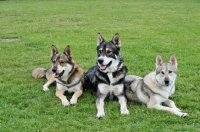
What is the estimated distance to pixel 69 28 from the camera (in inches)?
729

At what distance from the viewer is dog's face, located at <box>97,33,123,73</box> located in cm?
726

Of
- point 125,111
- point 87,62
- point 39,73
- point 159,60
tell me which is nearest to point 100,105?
point 125,111

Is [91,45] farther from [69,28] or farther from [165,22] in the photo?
[165,22]

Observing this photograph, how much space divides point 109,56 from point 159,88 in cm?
132

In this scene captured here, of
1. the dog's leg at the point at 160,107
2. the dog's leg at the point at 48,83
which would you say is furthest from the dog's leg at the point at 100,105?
the dog's leg at the point at 48,83

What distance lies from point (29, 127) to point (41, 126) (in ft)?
0.75

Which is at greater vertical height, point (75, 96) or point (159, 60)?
point (159, 60)

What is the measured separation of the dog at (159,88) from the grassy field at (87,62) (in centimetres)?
20

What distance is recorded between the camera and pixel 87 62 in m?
11.2

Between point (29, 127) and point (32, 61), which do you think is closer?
point (29, 127)

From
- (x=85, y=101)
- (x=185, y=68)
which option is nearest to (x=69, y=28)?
(x=185, y=68)

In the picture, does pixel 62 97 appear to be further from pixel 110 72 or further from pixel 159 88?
pixel 159 88

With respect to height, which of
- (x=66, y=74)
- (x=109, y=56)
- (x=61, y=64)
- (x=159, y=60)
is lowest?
(x=66, y=74)

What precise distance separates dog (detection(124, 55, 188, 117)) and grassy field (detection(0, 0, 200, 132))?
204 millimetres
